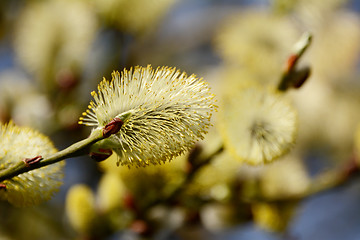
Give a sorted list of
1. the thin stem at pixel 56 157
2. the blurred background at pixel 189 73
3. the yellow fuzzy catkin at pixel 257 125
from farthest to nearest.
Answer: the blurred background at pixel 189 73
the yellow fuzzy catkin at pixel 257 125
the thin stem at pixel 56 157

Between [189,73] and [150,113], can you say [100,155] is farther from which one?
[189,73]

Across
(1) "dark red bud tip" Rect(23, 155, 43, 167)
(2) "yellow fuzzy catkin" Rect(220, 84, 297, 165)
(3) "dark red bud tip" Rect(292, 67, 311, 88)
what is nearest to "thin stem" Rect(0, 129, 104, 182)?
(1) "dark red bud tip" Rect(23, 155, 43, 167)

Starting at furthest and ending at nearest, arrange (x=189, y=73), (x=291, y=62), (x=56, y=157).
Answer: (x=189, y=73)
(x=291, y=62)
(x=56, y=157)

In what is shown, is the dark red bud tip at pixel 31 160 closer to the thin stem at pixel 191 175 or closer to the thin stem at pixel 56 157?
the thin stem at pixel 56 157

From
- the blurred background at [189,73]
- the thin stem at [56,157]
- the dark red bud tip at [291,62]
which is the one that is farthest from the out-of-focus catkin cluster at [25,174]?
the dark red bud tip at [291,62]

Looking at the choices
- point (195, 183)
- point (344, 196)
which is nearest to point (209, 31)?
point (344, 196)

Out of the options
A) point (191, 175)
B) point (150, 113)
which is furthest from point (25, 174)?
point (191, 175)

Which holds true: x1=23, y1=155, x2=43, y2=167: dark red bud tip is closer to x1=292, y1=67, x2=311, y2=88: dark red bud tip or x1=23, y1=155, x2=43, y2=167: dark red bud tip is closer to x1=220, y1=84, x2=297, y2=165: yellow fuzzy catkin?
x1=220, y1=84, x2=297, y2=165: yellow fuzzy catkin
